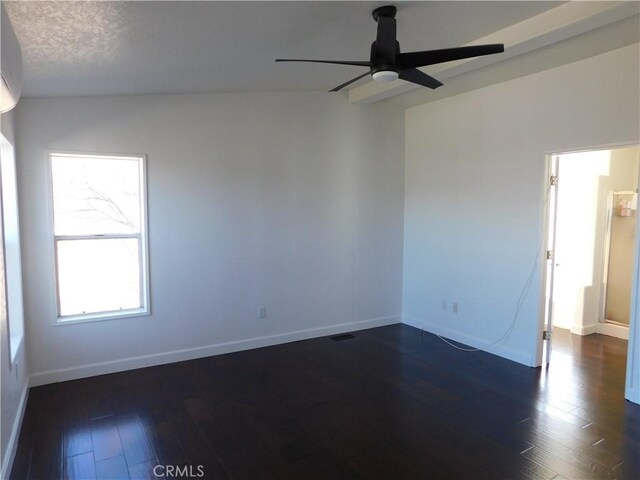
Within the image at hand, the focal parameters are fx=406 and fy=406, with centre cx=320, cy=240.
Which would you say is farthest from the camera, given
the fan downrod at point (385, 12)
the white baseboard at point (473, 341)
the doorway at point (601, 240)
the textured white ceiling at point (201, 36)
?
the doorway at point (601, 240)

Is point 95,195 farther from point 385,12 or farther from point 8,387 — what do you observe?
point 385,12

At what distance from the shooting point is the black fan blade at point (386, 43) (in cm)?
236

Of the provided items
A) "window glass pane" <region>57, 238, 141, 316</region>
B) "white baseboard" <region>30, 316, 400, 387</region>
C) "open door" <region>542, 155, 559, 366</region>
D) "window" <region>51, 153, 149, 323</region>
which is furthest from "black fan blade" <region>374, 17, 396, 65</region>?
"white baseboard" <region>30, 316, 400, 387</region>

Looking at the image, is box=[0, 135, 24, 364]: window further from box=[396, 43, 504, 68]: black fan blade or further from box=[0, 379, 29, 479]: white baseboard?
box=[396, 43, 504, 68]: black fan blade

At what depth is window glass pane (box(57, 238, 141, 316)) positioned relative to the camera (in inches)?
145

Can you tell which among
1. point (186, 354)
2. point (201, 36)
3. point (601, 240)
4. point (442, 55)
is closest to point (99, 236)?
point (186, 354)

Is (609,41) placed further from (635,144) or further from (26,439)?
(26,439)

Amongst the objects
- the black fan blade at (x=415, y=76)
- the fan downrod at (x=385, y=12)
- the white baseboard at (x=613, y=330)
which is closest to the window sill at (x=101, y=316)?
the black fan blade at (x=415, y=76)

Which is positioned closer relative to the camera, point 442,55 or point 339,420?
point 442,55

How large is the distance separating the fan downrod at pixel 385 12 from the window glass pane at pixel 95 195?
8.51ft

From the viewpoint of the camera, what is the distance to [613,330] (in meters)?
5.15

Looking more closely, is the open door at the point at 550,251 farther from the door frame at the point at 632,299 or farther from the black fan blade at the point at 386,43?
the black fan blade at the point at 386,43

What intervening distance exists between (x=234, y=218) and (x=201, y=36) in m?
2.13

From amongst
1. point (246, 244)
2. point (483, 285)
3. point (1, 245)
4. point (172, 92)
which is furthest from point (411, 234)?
point (1, 245)
